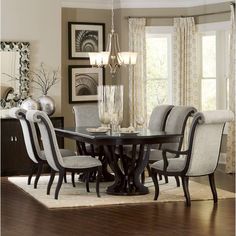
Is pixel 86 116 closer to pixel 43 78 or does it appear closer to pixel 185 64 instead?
pixel 43 78

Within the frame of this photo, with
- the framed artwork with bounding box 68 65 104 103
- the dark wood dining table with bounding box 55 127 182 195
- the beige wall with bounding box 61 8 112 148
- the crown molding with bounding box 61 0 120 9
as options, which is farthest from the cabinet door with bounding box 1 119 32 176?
the crown molding with bounding box 61 0 120 9

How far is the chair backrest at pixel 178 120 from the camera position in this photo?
8.27 m

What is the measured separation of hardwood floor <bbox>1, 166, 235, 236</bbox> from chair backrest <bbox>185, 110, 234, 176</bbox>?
0.40 meters

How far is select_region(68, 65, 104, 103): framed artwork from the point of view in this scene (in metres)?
10.8

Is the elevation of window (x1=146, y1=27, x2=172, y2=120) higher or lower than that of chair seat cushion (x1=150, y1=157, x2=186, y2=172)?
higher

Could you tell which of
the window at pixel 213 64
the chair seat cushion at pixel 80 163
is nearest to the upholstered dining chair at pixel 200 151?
the chair seat cushion at pixel 80 163

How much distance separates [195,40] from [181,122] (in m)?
2.77

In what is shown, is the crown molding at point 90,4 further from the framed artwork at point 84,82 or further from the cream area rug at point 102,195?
the cream area rug at point 102,195

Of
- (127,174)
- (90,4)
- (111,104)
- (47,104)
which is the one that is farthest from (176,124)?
(90,4)

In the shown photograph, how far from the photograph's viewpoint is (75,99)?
1084 cm

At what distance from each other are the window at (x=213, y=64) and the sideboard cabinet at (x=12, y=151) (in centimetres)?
313

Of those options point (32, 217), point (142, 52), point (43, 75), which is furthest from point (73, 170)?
point (142, 52)

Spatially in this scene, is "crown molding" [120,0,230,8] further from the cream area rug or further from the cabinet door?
the cream area rug

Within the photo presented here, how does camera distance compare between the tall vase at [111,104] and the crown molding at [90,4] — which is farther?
the crown molding at [90,4]
